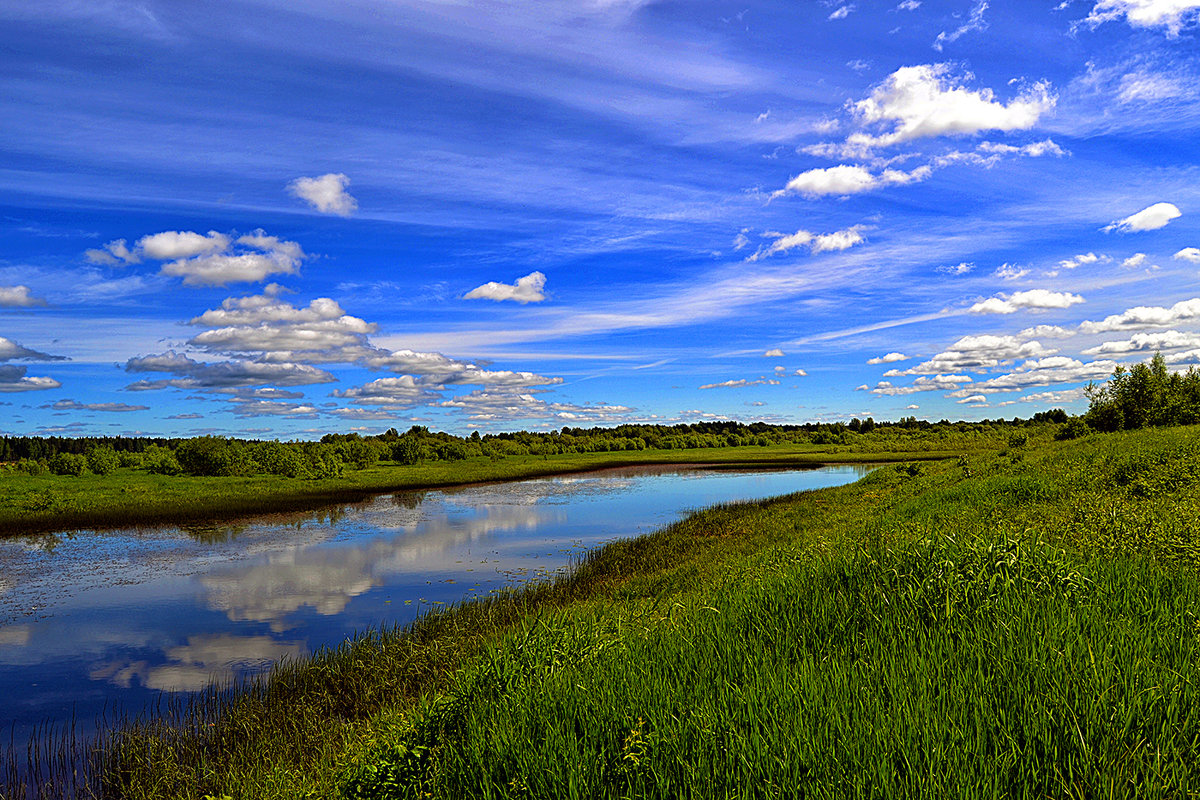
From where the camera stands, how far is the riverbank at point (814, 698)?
3684 mm

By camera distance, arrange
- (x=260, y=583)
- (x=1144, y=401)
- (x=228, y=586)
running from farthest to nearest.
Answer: (x=1144, y=401), (x=260, y=583), (x=228, y=586)

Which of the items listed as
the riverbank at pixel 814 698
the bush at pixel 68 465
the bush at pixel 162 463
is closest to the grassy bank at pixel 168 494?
the bush at pixel 162 463

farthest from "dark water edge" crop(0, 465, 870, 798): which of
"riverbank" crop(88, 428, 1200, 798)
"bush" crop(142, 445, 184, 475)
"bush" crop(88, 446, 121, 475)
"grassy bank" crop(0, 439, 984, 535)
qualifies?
"bush" crop(88, 446, 121, 475)

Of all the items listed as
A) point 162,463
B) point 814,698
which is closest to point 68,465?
point 162,463

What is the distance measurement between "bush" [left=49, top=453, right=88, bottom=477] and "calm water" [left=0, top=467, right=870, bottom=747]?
27049mm

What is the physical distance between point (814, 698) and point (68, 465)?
61.3m

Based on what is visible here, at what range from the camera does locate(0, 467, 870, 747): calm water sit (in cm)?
1214

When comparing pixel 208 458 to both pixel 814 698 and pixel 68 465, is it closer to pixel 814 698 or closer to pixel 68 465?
pixel 68 465

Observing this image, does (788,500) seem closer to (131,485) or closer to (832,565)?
(832,565)

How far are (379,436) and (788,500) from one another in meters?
89.8

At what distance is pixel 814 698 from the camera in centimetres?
434

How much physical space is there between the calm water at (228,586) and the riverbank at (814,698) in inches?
123

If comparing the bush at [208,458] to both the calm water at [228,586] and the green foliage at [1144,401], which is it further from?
the green foliage at [1144,401]

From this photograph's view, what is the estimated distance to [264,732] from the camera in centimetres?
874
